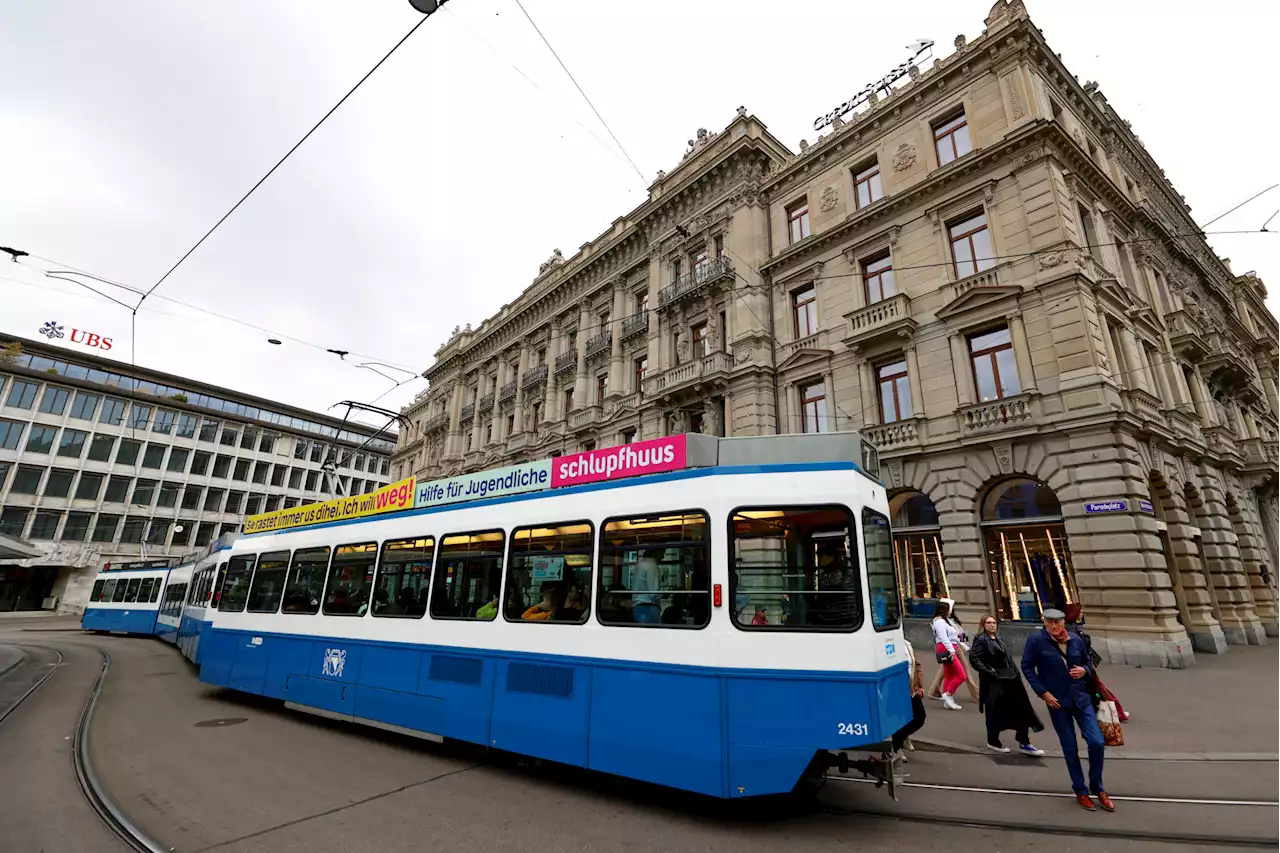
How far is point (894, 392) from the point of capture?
18.3 meters

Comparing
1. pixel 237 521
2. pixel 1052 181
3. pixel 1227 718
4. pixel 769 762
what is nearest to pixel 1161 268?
pixel 1052 181

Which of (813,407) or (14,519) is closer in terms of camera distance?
(813,407)

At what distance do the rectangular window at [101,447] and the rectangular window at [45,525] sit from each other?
5000 mm

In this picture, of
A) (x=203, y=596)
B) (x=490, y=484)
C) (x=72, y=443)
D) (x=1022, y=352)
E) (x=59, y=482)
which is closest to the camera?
(x=490, y=484)

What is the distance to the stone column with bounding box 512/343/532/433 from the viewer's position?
3378cm

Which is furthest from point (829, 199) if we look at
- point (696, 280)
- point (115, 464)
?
point (115, 464)

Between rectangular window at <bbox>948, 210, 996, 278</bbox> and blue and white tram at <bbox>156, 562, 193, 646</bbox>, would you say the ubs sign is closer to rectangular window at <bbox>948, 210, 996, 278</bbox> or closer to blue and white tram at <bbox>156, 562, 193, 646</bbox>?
rectangular window at <bbox>948, 210, 996, 278</bbox>

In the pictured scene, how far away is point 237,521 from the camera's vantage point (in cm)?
5388

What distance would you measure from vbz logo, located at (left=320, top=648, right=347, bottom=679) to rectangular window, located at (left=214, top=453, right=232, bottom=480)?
2252 inches

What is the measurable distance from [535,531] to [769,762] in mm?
3456

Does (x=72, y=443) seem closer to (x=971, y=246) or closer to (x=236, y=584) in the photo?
(x=236, y=584)

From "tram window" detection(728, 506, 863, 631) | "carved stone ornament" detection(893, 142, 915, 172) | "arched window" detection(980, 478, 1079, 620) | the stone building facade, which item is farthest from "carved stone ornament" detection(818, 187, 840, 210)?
"tram window" detection(728, 506, 863, 631)

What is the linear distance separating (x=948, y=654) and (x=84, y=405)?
62.8m

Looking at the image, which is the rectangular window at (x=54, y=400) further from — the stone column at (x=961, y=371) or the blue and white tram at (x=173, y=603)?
the stone column at (x=961, y=371)
